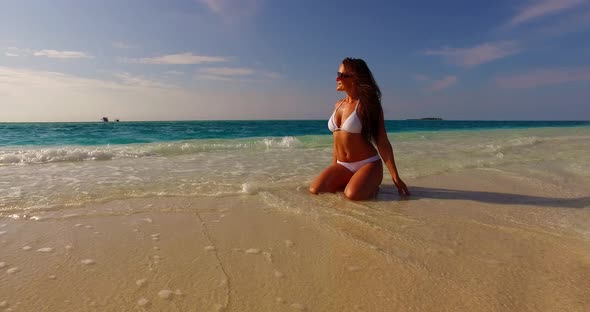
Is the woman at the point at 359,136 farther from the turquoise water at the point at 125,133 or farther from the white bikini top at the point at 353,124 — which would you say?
the turquoise water at the point at 125,133

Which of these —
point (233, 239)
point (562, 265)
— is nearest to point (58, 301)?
point (233, 239)

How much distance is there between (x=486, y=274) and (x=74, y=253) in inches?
102

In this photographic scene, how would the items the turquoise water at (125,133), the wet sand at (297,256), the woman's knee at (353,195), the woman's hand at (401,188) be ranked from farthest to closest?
the turquoise water at (125,133) → the woman's hand at (401,188) → the woman's knee at (353,195) → the wet sand at (297,256)

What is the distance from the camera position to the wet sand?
5.45 feet

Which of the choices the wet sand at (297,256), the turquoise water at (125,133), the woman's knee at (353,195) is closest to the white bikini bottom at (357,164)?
the woman's knee at (353,195)

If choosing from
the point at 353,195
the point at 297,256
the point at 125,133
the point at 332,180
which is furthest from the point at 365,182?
the point at 125,133

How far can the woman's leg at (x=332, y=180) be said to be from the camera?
3941 mm

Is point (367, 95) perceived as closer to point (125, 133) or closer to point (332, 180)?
point (332, 180)

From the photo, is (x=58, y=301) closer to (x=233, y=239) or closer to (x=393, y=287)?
(x=233, y=239)

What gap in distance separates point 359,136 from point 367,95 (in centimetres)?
50

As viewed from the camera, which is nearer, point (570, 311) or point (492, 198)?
point (570, 311)

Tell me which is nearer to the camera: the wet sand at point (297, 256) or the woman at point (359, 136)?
the wet sand at point (297, 256)

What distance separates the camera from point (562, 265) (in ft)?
6.68

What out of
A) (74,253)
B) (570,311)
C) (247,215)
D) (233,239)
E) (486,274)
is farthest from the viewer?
(247,215)
